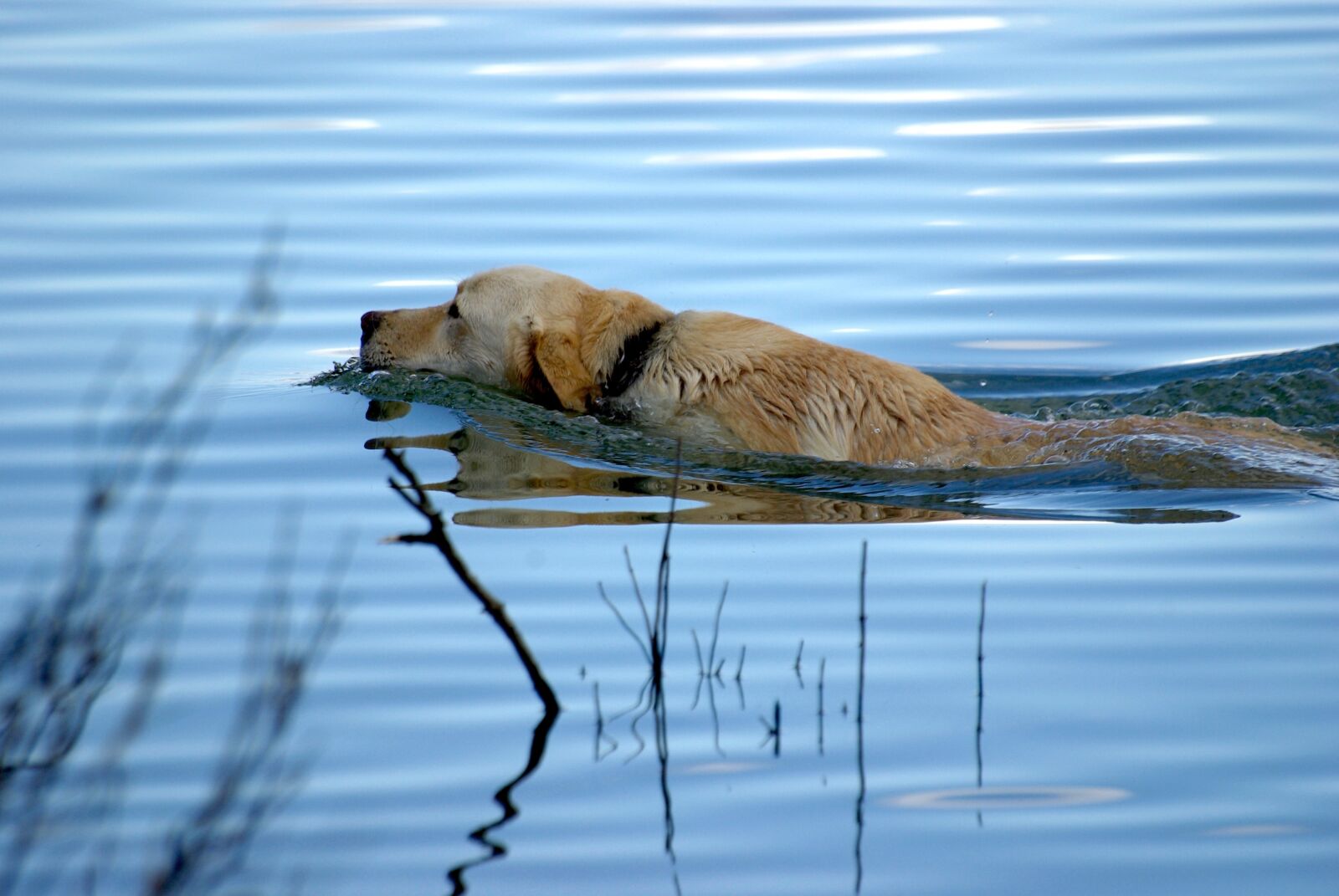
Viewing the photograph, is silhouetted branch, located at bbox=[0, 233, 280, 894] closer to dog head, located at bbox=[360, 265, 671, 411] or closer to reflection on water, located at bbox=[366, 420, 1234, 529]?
reflection on water, located at bbox=[366, 420, 1234, 529]

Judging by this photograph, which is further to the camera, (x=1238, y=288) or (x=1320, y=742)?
(x=1238, y=288)

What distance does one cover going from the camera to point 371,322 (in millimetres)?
8953

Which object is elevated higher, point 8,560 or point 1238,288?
point 1238,288

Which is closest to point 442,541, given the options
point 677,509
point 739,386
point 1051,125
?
point 677,509

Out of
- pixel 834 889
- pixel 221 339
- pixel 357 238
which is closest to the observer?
pixel 221 339

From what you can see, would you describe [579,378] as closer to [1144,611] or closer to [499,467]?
[499,467]

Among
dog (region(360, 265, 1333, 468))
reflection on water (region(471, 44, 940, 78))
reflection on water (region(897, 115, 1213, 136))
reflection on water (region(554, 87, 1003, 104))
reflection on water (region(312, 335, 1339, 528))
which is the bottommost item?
reflection on water (region(312, 335, 1339, 528))

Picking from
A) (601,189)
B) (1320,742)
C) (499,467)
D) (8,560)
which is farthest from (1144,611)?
(601,189)

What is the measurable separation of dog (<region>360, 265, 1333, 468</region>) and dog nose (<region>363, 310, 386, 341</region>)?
449 millimetres

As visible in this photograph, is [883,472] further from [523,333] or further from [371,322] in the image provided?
[371,322]

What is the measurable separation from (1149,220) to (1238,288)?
146 centimetres

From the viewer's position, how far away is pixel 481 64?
58.0 ft

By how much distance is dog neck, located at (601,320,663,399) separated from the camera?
8.02 metres

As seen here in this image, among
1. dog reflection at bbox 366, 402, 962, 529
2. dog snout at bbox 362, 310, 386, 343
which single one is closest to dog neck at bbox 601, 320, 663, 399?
dog reflection at bbox 366, 402, 962, 529
